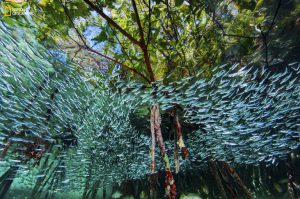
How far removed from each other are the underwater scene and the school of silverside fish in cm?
4

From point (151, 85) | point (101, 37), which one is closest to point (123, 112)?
point (151, 85)

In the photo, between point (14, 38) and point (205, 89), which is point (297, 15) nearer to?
point (205, 89)

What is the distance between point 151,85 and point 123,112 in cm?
202

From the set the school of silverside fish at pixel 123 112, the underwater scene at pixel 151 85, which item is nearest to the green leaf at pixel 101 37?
the underwater scene at pixel 151 85

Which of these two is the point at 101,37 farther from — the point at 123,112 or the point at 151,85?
the point at 123,112

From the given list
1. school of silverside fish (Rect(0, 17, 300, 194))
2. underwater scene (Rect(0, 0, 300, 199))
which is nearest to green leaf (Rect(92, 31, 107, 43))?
underwater scene (Rect(0, 0, 300, 199))

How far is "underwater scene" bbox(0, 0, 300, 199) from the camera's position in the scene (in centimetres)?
337

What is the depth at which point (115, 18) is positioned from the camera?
3.45 m

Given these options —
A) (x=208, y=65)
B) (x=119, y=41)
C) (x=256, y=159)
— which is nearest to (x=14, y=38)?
(x=119, y=41)

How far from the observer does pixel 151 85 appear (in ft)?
14.4

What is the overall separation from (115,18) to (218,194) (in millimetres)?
10350

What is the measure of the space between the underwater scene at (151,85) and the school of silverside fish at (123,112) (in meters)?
0.04

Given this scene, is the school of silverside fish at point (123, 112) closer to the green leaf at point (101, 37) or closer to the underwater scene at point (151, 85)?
the underwater scene at point (151, 85)

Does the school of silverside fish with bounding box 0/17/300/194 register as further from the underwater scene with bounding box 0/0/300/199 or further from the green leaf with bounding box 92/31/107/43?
the green leaf with bounding box 92/31/107/43
